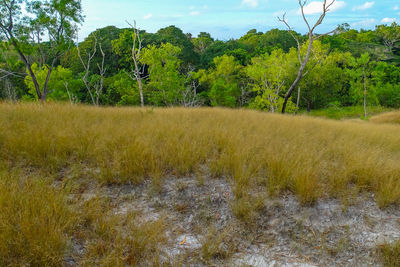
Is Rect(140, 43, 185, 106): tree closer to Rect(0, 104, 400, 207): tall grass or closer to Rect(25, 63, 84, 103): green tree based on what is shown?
Rect(25, 63, 84, 103): green tree

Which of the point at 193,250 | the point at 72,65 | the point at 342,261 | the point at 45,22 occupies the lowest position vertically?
the point at 342,261

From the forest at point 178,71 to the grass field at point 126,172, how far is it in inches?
424

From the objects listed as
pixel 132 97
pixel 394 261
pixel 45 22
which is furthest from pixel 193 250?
pixel 132 97

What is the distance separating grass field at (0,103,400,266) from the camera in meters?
2.37

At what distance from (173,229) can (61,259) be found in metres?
1.18

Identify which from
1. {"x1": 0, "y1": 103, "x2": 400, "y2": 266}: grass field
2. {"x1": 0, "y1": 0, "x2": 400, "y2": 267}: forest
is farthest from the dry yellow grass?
{"x1": 0, "y1": 103, "x2": 400, "y2": 266}: grass field

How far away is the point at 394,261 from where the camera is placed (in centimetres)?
248

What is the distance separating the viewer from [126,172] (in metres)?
3.65

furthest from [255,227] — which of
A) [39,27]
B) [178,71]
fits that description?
[178,71]

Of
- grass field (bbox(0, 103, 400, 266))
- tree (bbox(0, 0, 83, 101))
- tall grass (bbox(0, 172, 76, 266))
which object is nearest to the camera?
tall grass (bbox(0, 172, 76, 266))

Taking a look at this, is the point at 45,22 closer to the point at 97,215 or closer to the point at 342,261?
the point at 97,215

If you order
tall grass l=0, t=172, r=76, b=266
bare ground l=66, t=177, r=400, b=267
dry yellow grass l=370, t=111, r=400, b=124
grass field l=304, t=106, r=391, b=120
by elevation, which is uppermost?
tall grass l=0, t=172, r=76, b=266

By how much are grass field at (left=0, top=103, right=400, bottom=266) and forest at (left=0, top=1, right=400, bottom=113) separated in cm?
1076

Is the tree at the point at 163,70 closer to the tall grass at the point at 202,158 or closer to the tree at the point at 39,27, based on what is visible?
the tree at the point at 39,27
